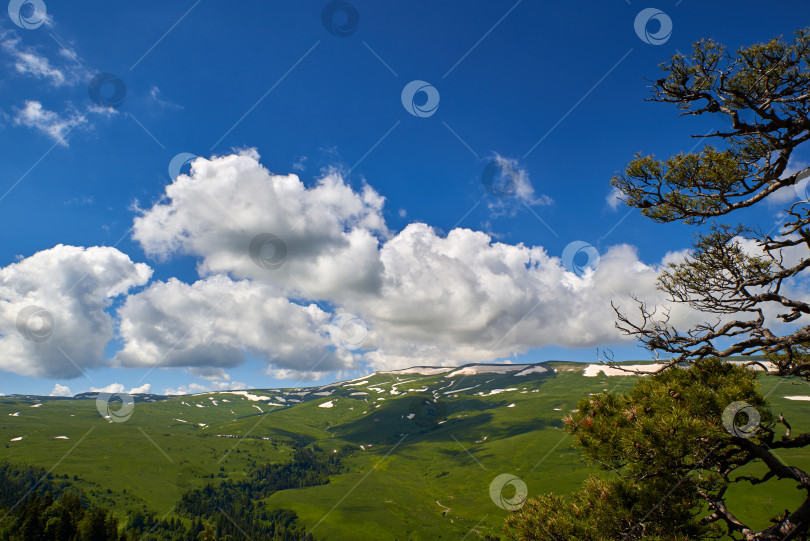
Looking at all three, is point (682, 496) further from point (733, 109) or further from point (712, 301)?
point (733, 109)

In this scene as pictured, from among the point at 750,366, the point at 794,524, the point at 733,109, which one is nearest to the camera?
the point at 794,524

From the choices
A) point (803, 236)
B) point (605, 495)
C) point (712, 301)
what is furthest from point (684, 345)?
point (605, 495)

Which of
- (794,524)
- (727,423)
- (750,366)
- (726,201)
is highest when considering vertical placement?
(726,201)

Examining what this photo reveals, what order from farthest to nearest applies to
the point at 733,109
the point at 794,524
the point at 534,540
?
the point at 534,540
the point at 733,109
the point at 794,524

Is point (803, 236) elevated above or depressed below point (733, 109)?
below

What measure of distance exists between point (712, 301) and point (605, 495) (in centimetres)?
800

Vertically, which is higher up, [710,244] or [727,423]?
[710,244]

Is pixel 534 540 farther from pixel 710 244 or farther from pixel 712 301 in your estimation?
pixel 710 244

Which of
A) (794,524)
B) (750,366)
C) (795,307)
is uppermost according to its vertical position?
(795,307)

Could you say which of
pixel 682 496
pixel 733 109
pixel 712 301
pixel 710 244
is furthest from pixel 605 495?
pixel 733 109

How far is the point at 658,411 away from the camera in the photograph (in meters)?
12.0

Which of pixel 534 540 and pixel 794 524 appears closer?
pixel 794 524

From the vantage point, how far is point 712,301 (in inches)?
542

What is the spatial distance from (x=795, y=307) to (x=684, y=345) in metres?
3.18
